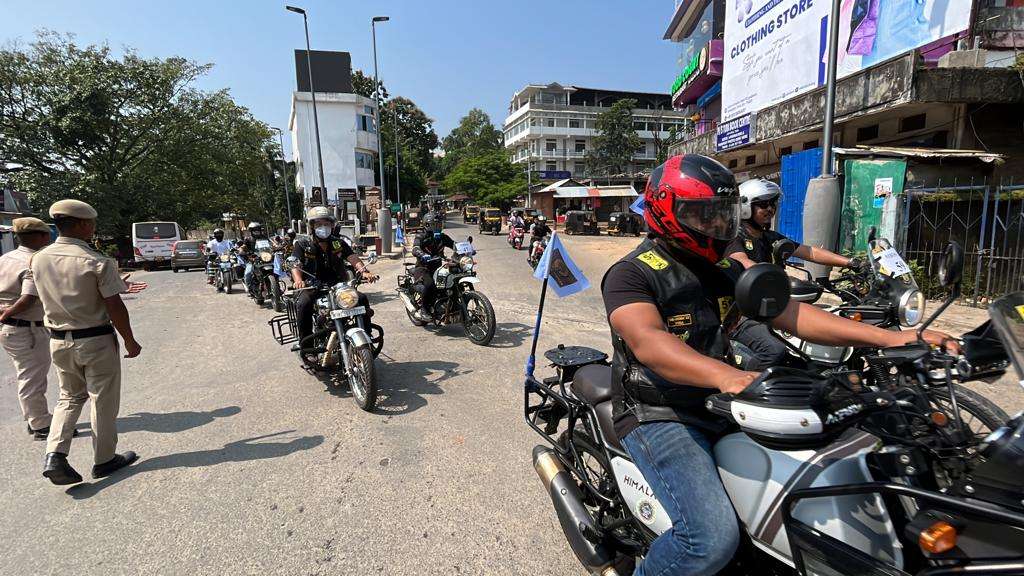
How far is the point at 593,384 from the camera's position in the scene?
2.47 meters

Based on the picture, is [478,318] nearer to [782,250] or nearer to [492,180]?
[782,250]

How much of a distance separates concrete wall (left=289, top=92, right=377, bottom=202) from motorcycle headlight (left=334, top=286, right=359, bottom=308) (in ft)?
141

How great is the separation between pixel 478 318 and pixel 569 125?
6706cm

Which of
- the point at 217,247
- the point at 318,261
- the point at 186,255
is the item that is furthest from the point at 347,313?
the point at 186,255

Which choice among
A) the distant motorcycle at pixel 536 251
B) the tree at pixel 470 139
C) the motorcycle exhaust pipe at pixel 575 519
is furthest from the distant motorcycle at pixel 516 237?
the tree at pixel 470 139

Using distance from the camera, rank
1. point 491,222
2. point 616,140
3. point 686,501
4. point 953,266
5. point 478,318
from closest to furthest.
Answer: point 686,501 < point 953,266 < point 478,318 < point 491,222 < point 616,140

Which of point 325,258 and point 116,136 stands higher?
point 116,136

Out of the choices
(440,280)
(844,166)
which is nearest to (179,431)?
(440,280)

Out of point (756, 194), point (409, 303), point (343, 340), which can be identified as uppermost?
point (756, 194)

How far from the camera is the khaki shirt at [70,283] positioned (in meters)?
3.38

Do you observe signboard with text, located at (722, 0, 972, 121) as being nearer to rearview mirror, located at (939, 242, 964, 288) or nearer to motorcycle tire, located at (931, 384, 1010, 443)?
rearview mirror, located at (939, 242, 964, 288)

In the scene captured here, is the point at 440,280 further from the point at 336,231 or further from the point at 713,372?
the point at 713,372

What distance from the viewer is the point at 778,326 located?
2367mm

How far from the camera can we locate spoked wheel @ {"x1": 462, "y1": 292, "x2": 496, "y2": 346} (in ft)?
21.6
